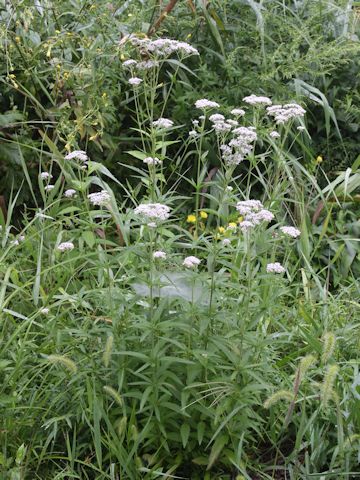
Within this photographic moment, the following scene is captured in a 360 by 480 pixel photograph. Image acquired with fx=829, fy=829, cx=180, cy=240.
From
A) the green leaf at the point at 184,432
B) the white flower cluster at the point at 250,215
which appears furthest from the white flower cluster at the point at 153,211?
the green leaf at the point at 184,432

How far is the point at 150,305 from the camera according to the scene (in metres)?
2.54

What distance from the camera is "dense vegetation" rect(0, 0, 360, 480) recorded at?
2510 millimetres

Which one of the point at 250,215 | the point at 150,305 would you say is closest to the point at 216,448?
the point at 150,305

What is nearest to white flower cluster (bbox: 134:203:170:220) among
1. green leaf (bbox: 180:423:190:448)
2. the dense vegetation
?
the dense vegetation

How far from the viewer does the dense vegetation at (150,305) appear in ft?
8.23

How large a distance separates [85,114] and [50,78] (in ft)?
1.57

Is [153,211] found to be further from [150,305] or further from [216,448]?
[216,448]

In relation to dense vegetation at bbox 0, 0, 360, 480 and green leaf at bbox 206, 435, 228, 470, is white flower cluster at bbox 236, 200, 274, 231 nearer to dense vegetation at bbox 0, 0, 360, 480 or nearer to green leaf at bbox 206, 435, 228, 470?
dense vegetation at bbox 0, 0, 360, 480

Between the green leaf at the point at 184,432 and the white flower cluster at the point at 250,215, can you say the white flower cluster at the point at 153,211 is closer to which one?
the white flower cluster at the point at 250,215

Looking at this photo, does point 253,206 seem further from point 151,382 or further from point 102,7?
point 102,7

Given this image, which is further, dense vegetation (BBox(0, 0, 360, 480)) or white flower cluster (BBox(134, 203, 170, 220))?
dense vegetation (BBox(0, 0, 360, 480))

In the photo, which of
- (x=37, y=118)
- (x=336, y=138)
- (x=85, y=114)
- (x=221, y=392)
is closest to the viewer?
(x=221, y=392)

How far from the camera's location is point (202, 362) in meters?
2.48

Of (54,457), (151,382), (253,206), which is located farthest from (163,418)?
(253,206)
